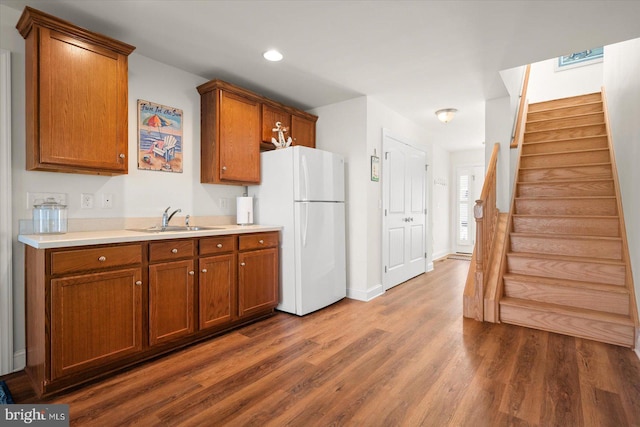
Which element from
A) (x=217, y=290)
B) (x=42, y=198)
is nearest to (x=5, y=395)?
(x=42, y=198)

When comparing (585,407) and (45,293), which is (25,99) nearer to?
(45,293)

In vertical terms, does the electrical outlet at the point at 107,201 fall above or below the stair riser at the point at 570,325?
above

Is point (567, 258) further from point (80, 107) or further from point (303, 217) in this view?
point (80, 107)

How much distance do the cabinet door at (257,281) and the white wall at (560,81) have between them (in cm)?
527

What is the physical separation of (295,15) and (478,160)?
5.98m

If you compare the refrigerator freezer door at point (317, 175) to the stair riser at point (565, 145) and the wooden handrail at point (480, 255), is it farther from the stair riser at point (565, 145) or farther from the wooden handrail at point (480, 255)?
the stair riser at point (565, 145)

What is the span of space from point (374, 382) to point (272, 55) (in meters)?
2.56

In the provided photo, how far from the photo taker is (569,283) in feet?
9.43

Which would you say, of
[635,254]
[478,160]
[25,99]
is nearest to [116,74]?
[25,99]

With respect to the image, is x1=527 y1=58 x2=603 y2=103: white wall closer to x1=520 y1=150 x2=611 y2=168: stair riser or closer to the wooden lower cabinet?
x1=520 y1=150 x2=611 y2=168: stair riser

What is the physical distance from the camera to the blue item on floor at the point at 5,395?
1723 mm

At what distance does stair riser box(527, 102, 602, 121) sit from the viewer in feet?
14.8

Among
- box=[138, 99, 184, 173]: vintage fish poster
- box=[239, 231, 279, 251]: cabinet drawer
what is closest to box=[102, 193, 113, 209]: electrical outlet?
box=[138, 99, 184, 173]: vintage fish poster


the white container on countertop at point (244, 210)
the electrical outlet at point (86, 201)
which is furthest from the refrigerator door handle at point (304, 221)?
the electrical outlet at point (86, 201)
